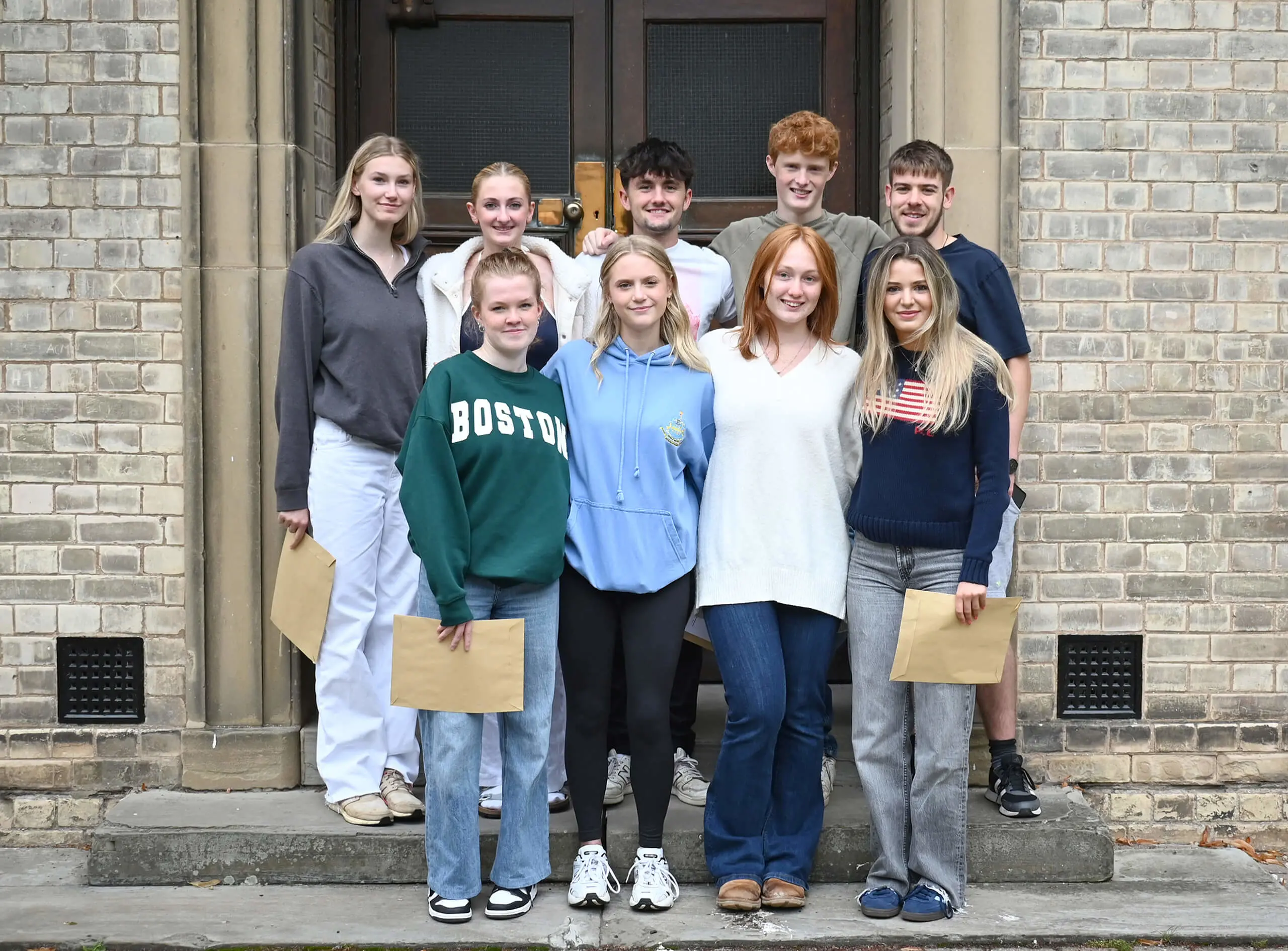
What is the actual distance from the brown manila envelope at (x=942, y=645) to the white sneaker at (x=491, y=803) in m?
1.34

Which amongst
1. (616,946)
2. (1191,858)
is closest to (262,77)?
(616,946)

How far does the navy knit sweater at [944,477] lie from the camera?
3.60 metres

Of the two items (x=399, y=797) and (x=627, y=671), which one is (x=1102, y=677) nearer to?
(x=627, y=671)

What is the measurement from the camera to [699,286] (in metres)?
4.20

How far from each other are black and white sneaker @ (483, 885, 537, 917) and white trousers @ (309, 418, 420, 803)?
2.33ft

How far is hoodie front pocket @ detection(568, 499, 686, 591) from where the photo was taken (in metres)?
3.57

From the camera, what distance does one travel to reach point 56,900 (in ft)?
13.1

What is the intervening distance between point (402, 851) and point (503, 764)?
0.58 meters

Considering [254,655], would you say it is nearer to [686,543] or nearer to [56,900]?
[56,900]

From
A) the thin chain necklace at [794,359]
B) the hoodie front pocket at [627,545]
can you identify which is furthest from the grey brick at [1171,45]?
the hoodie front pocket at [627,545]

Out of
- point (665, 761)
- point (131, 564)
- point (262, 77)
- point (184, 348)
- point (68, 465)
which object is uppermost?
point (262, 77)

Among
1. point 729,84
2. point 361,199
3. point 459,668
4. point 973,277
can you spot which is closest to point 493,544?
point 459,668

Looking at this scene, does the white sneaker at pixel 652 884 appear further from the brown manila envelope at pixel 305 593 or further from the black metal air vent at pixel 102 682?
the black metal air vent at pixel 102 682

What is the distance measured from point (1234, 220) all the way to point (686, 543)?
2.61 meters
